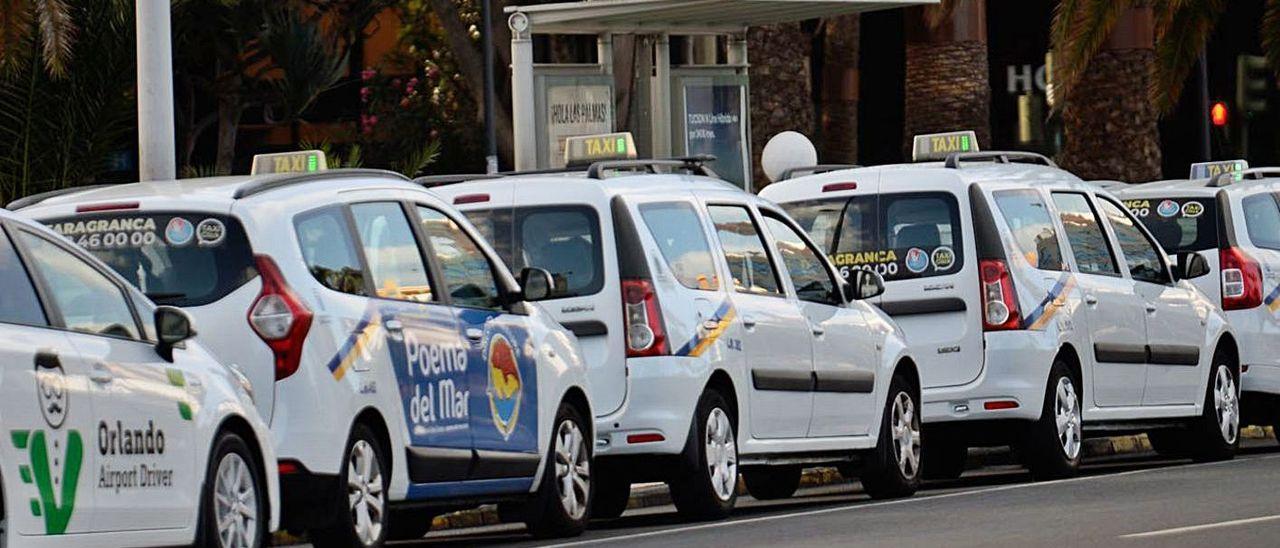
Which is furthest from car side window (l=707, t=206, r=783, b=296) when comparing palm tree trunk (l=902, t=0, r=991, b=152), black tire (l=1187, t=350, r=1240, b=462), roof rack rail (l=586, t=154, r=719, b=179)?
palm tree trunk (l=902, t=0, r=991, b=152)

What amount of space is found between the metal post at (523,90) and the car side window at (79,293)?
10.3m

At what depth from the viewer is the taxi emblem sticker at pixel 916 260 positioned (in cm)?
1560

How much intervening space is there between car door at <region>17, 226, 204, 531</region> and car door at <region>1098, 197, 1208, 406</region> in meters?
8.75

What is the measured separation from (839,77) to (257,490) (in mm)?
23904

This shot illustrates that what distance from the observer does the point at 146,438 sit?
9328 millimetres

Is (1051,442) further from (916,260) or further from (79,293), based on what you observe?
(79,293)

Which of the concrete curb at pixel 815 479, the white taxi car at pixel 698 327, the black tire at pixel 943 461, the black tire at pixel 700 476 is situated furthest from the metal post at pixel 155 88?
the black tire at pixel 943 461

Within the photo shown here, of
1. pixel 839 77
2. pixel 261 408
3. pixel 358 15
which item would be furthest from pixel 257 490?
pixel 358 15

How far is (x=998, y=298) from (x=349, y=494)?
19.0 ft

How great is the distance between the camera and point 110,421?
905 cm

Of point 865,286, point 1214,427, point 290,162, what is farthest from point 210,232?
point 1214,427

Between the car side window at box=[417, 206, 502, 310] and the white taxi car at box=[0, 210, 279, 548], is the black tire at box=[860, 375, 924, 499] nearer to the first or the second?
the car side window at box=[417, 206, 502, 310]

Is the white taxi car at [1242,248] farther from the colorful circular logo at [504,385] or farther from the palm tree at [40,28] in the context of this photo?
the colorful circular logo at [504,385]

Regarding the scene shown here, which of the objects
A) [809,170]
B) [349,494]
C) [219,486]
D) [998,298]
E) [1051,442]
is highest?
[809,170]
